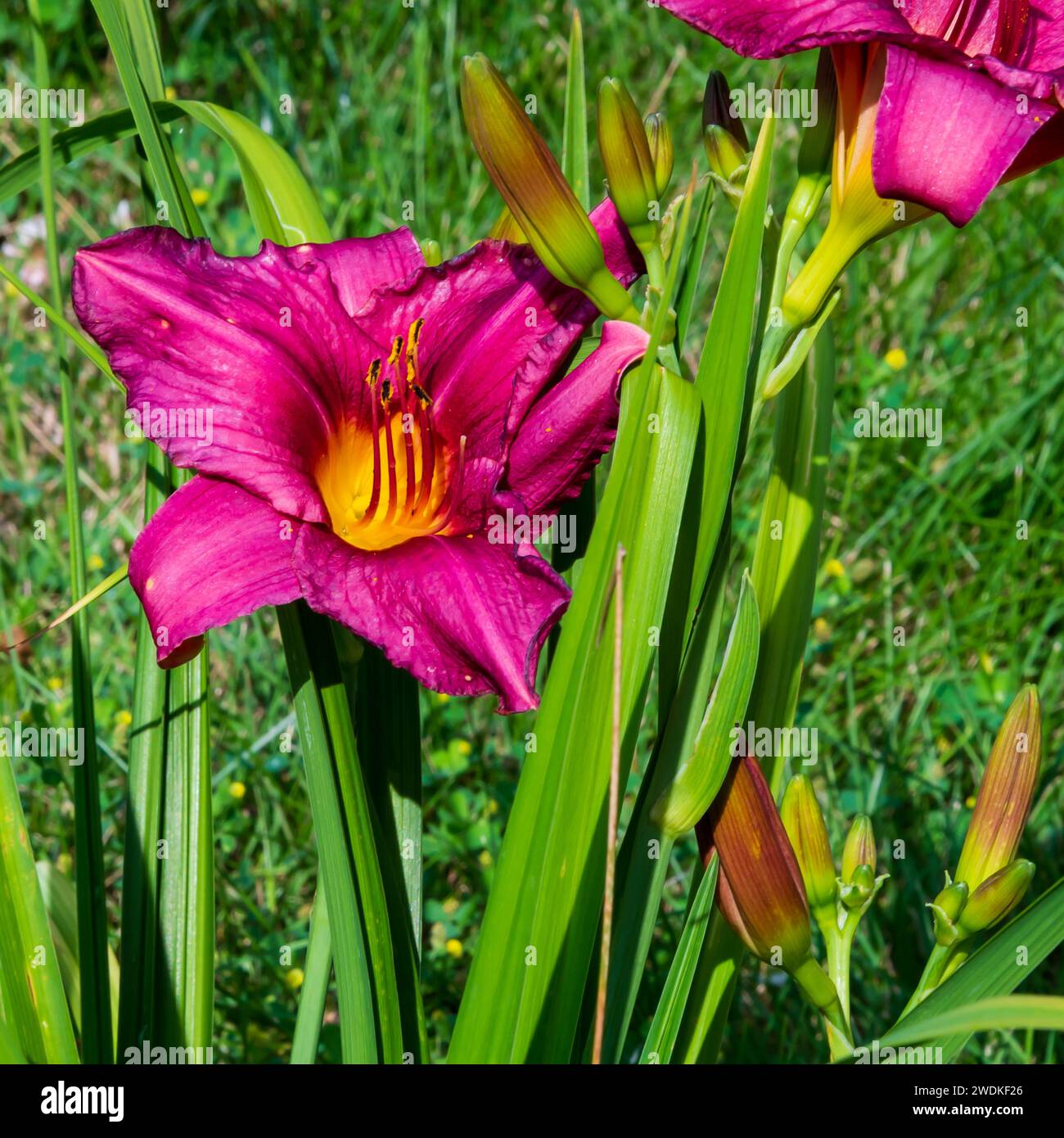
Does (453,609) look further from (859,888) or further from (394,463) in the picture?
(859,888)

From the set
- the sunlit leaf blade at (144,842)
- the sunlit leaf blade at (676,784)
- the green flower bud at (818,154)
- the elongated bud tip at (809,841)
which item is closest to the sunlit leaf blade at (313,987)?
the sunlit leaf blade at (144,842)

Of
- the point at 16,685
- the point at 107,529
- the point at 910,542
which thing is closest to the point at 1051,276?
the point at 910,542

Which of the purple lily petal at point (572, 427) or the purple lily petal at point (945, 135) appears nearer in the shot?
the purple lily petal at point (945, 135)

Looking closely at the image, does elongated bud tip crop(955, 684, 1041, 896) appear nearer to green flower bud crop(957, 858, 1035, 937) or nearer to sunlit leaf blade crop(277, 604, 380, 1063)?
green flower bud crop(957, 858, 1035, 937)

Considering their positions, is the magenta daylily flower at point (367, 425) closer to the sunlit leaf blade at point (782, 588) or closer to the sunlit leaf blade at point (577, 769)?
the sunlit leaf blade at point (577, 769)

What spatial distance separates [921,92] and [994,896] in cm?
45

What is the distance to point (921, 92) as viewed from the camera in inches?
24.1

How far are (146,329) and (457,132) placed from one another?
1.61 m

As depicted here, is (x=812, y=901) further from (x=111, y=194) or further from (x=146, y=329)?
(x=111, y=194)

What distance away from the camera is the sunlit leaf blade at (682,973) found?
2.55ft

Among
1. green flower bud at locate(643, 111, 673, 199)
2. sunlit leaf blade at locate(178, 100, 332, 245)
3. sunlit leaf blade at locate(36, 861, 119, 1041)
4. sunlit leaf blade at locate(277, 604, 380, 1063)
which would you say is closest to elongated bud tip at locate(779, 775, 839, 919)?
sunlit leaf blade at locate(277, 604, 380, 1063)

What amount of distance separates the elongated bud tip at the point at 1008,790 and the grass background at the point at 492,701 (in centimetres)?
30

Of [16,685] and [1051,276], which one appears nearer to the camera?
[16,685]

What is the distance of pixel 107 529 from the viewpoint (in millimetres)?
1786
